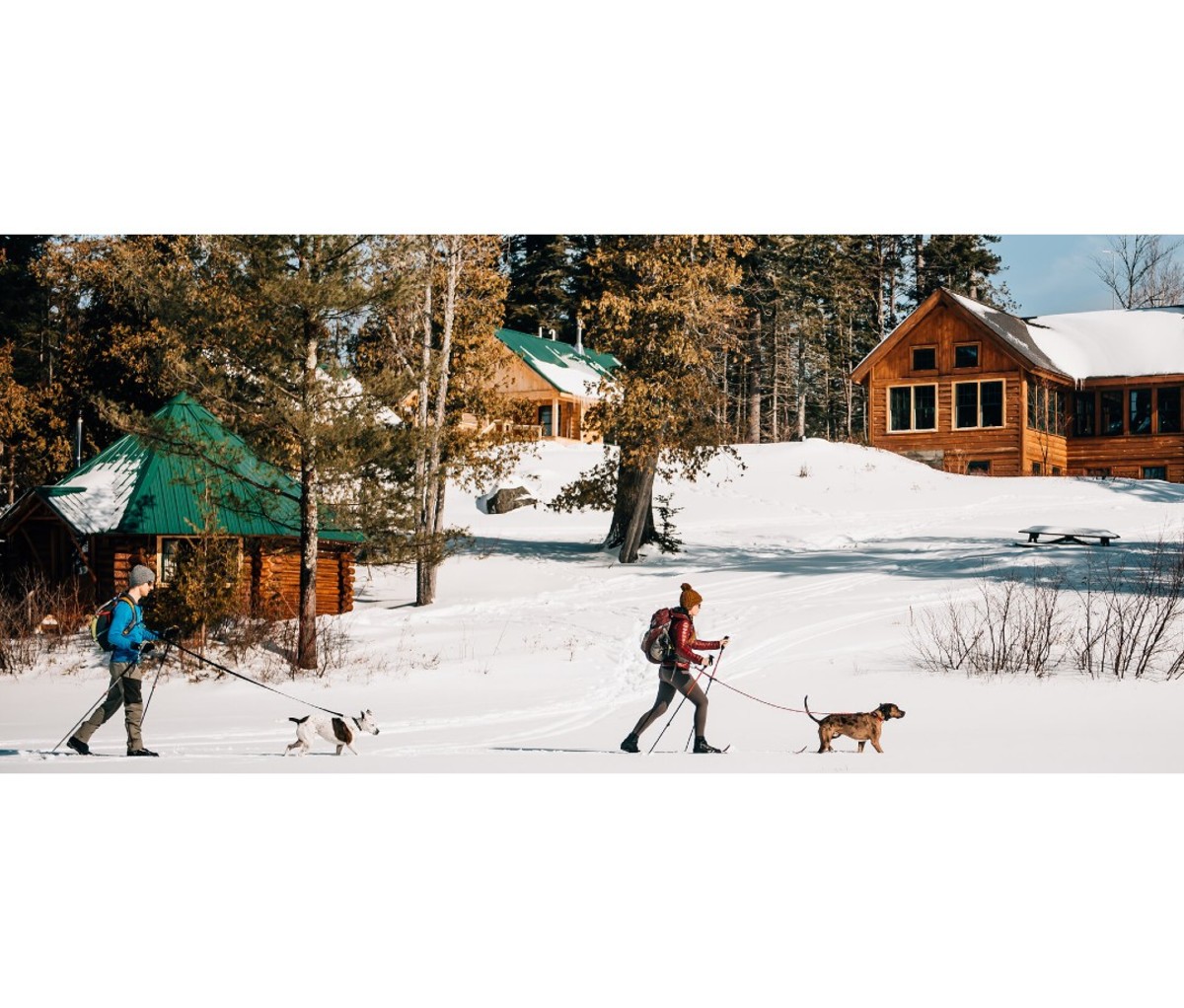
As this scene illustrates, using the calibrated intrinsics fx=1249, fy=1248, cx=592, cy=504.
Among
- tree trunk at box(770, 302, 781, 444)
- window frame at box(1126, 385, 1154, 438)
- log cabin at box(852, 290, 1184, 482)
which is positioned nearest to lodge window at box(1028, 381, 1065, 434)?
log cabin at box(852, 290, 1184, 482)

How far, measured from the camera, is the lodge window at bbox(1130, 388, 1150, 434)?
14336 mm

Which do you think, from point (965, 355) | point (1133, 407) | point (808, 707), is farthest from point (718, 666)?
point (965, 355)

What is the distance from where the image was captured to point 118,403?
11430 millimetres

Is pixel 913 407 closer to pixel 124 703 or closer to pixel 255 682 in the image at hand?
pixel 255 682

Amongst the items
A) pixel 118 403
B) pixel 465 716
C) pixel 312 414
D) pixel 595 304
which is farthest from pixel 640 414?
pixel 118 403

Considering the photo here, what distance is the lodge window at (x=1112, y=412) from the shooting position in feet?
49.3

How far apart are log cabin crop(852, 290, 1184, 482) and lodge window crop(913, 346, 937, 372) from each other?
2cm

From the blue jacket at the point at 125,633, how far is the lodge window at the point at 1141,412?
11049 mm

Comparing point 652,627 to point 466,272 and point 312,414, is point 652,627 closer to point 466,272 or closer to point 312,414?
point 312,414

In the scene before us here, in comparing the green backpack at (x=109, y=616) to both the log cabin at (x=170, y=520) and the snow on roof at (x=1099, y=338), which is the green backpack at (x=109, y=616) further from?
the snow on roof at (x=1099, y=338)

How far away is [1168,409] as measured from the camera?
1423cm

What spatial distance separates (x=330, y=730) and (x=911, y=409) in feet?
38.6

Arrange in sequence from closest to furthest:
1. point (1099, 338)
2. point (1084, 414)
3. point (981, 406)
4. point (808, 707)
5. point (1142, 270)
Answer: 1. point (808, 707)
2. point (1142, 270)
3. point (1099, 338)
4. point (1084, 414)
5. point (981, 406)

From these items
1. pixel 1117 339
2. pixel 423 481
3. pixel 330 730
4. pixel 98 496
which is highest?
pixel 1117 339
